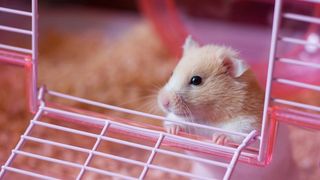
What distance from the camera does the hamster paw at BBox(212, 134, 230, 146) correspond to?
123cm

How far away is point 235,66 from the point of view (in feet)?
4.36

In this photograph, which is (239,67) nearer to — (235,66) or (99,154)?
(235,66)

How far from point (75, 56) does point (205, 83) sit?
61.5 inches

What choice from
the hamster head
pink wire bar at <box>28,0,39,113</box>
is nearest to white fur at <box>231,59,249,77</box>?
the hamster head

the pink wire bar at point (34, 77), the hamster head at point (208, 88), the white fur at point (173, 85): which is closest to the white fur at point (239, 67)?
the hamster head at point (208, 88)

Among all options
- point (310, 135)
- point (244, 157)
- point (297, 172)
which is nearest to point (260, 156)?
point (244, 157)

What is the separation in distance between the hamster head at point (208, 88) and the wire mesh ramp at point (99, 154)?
0.10 meters

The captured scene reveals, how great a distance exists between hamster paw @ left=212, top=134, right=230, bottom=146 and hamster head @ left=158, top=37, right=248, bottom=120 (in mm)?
87

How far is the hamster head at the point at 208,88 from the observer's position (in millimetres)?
1319

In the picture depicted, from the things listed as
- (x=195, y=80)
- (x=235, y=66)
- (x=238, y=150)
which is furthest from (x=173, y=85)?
(x=238, y=150)

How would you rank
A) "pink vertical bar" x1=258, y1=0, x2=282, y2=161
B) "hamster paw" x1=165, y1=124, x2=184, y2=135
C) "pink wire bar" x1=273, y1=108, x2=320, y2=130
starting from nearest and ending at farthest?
"pink vertical bar" x1=258, y1=0, x2=282, y2=161 < "pink wire bar" x1=273, y1=108, x2=320, y2=130 < "hamster paw" x1=165, y1=124, x2=184, y2=135

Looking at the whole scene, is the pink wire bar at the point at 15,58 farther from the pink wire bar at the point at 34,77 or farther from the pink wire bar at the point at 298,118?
the pink wire bar at the point at 298,118

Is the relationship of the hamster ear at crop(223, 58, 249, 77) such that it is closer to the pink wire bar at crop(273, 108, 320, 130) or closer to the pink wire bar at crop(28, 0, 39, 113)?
the pink wire bar at crop(273, 108, 320, 130)

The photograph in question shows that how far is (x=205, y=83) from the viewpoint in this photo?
1336mm
